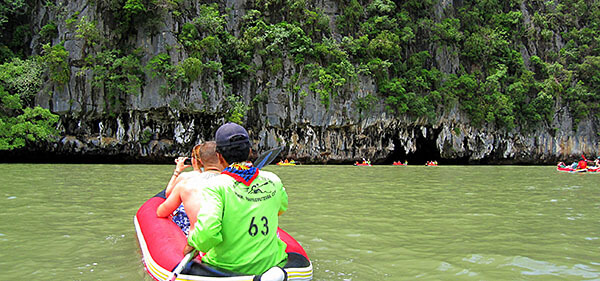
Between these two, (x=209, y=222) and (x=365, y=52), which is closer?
(x=209, y=222)

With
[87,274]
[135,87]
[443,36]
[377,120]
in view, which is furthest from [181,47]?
[87,274]

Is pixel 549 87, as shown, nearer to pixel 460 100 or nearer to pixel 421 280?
pixel 460 100

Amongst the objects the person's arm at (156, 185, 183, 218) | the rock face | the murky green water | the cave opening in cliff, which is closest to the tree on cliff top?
the rock face

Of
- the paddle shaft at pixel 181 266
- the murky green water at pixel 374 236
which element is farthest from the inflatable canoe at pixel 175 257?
the murky green water at pixel 374 236

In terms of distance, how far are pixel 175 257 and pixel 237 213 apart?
2.95ft

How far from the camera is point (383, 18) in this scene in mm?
27938

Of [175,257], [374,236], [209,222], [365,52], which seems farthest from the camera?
[365,52]

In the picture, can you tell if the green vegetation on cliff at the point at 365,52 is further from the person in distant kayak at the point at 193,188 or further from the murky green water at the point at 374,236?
the person in distant kayak at the point at 193,188

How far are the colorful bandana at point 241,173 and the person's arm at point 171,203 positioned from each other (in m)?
1.01

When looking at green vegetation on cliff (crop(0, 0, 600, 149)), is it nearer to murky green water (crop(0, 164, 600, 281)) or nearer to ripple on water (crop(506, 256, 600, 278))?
murky green water (crop(0, 164, 600, 281))

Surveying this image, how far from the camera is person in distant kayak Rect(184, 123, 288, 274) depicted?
235 cm

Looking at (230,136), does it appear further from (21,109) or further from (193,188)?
(21,109)

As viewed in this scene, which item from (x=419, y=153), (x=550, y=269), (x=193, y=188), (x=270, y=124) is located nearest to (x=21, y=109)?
(x=270, y=124)

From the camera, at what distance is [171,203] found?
11.6ft
